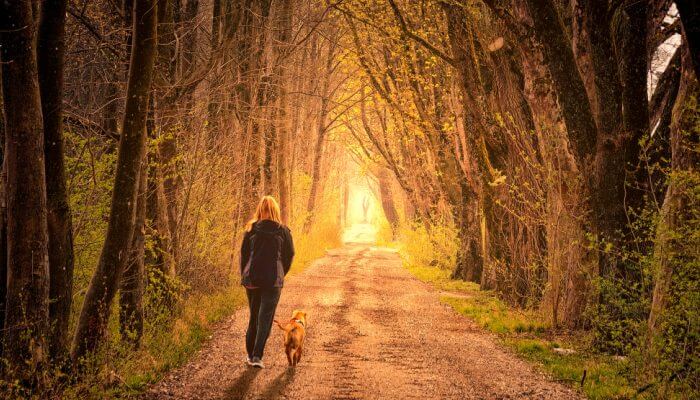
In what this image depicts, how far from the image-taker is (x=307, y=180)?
102 ft

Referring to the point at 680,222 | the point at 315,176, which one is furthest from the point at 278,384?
the point at 315,176

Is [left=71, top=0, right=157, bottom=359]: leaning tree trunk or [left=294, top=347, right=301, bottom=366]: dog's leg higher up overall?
[left=71, top=0, right=157, bottom=359]: leaning tree trunk

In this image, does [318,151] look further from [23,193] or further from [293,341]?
[23,193]

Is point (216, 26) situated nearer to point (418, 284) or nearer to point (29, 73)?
point (29, 73)

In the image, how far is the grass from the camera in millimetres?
7781

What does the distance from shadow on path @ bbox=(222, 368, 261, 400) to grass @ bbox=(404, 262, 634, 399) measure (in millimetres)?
3568

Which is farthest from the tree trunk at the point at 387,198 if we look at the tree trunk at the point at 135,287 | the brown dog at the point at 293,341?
the brown dog at the point at 293,341

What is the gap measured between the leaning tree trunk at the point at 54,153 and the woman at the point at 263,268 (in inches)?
87.8

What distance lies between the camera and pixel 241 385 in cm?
741

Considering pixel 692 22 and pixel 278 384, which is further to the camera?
pixel 278 384

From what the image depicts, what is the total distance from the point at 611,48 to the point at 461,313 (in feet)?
20.7

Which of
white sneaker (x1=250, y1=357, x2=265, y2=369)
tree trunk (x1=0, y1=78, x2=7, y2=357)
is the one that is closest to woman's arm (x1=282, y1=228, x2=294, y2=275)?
white sneaker (x1=250, y1=357, x2=265, y2=369)

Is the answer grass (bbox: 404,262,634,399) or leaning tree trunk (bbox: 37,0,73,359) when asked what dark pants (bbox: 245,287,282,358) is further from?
grass (bbox: 404,262,634,399)

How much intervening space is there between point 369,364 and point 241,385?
1.87 meters
